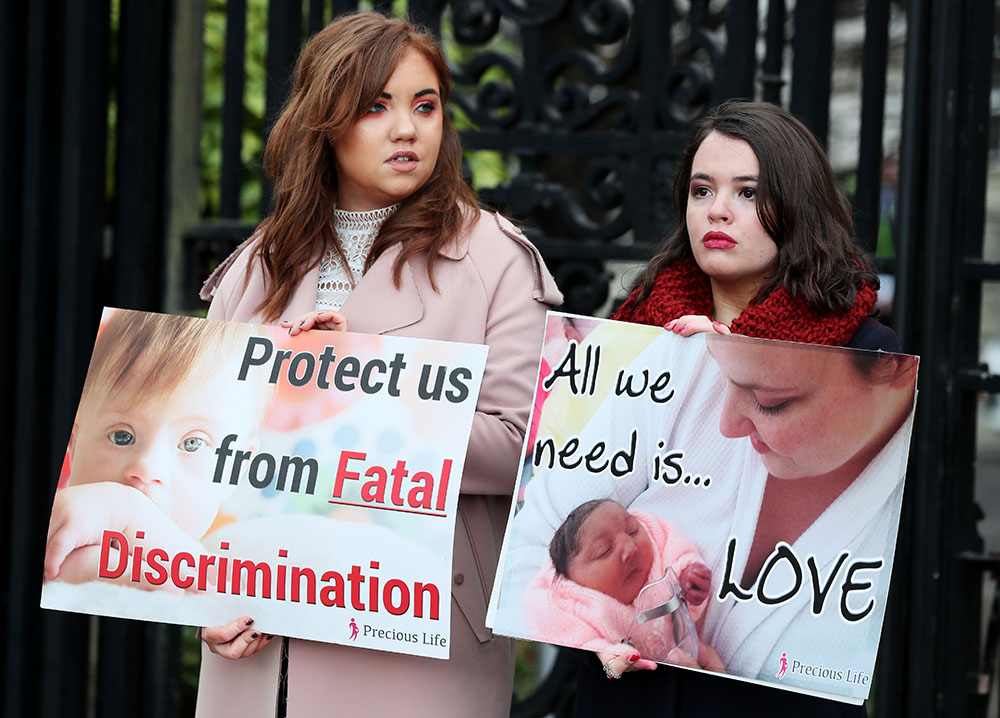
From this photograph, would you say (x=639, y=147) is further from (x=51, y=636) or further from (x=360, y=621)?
(x=51, y=636)

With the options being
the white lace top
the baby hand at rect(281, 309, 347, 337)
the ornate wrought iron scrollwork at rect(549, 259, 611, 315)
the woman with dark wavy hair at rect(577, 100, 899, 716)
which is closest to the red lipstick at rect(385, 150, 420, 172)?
the white lace top

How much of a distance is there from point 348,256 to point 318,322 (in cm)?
21

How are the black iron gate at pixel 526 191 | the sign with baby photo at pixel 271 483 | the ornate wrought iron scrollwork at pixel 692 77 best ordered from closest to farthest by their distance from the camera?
the sign with baby photo at pixel 271 483 < the black iron gate at pixel 526 191 < the ornate wrought iron scrollwork at pixel 692 77

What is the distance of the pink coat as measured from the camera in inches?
94.1

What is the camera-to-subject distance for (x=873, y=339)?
2.23 meters

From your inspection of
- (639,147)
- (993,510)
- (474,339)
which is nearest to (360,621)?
(474,339)

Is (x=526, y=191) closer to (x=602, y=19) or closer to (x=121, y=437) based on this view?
(x=602, y=19)

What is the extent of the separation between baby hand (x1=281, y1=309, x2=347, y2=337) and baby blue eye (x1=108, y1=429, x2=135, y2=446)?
1.19 feet

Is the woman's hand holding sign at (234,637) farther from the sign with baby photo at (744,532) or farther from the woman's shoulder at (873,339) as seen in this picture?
the woman's shoulder at (873,339)

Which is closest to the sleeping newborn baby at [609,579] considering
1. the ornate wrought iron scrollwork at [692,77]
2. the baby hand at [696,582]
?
the baby hand at [696,582]

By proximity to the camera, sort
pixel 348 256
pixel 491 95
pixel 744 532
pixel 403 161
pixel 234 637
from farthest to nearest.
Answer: pixel 491 95, pixel 348 256, pixel 403 161, pixel 234 637, pixel 744 532

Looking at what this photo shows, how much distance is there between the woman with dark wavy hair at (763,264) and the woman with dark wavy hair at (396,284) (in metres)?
0.29

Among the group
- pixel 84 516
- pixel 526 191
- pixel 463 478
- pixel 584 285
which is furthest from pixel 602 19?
pixel 84 516

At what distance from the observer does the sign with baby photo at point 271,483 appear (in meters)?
2.28
